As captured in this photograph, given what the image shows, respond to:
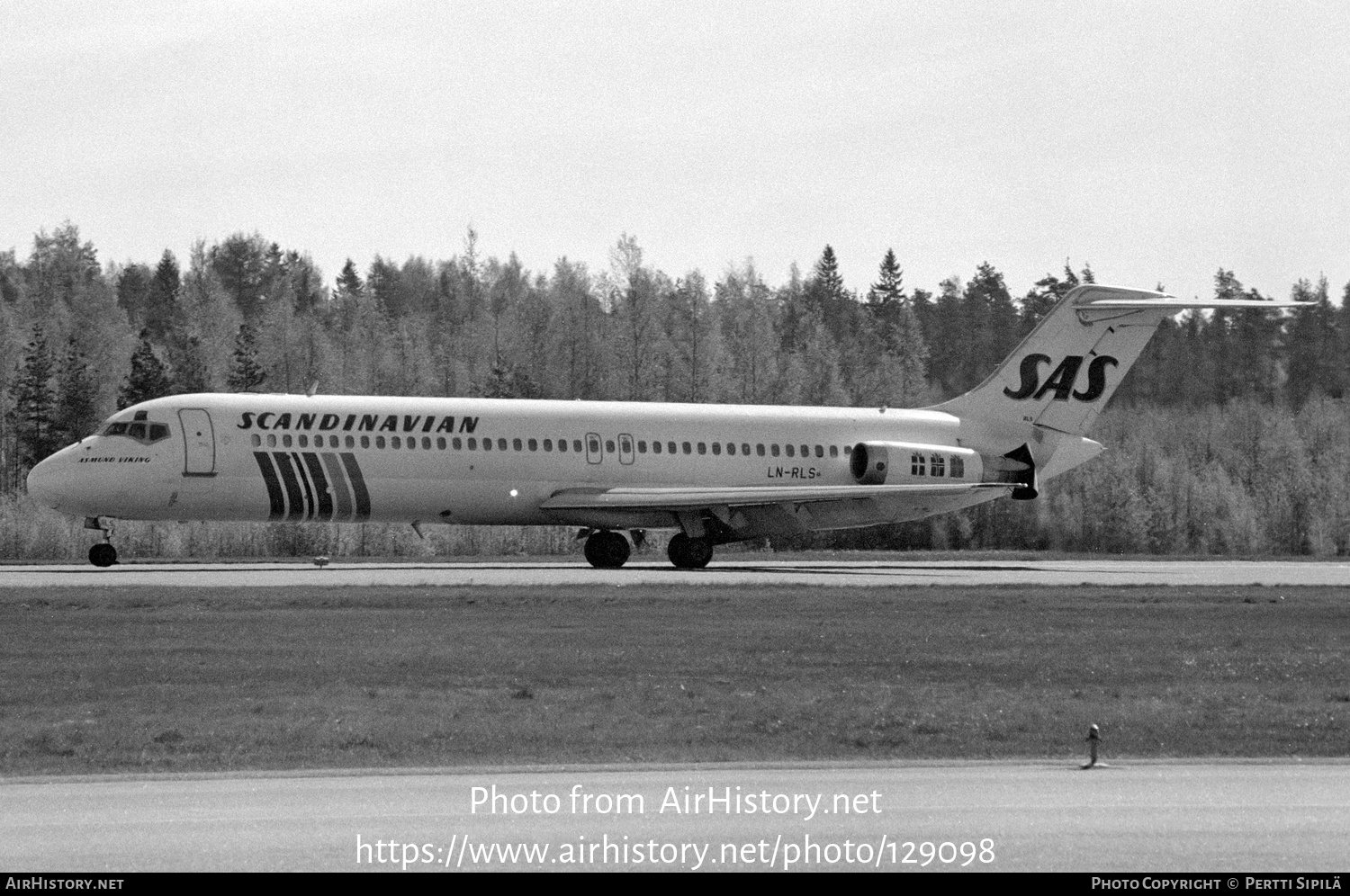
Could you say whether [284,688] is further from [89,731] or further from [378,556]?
[378,556]

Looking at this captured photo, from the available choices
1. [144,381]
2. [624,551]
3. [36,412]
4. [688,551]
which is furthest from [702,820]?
[36,412]

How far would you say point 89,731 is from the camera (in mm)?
16391

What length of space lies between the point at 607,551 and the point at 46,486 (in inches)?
472

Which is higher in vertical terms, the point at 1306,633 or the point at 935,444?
the point at 935,444

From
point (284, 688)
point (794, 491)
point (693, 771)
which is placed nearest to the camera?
point (693, 771)

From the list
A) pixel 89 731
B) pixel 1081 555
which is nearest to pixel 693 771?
pixel 89 731

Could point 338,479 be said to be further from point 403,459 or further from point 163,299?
point 163,299

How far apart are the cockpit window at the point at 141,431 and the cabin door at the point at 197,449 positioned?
1.42 ft

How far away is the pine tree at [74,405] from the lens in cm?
7840

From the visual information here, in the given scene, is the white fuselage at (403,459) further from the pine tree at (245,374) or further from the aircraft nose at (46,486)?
the pine tree at (245,374)

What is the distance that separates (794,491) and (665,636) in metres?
17.0

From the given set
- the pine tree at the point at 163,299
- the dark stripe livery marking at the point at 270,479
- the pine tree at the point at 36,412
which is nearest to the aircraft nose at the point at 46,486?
the dark stripe livery marking at the point at 270,479

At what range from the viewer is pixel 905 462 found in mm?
44031

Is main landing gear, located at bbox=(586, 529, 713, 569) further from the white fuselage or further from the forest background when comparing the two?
the forest background
